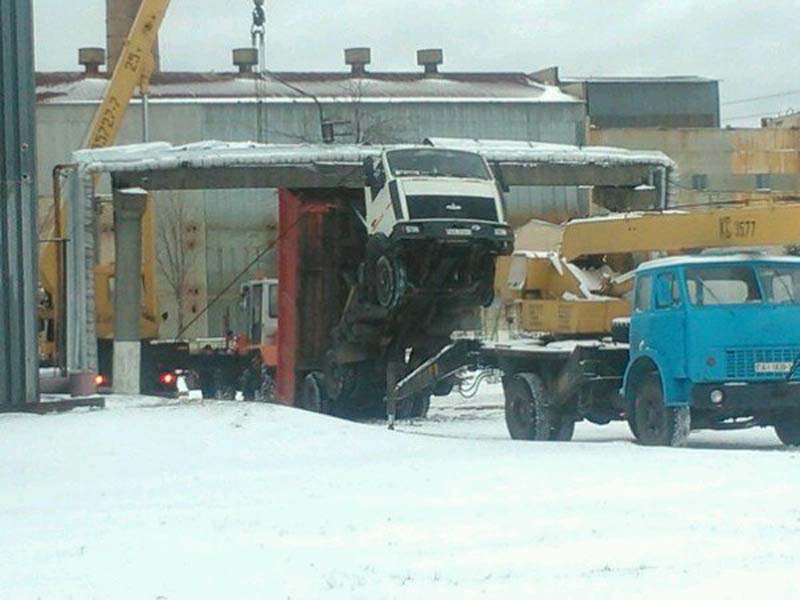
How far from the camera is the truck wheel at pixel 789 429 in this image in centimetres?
2212

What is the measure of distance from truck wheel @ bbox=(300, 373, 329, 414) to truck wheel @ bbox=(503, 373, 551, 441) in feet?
24.3

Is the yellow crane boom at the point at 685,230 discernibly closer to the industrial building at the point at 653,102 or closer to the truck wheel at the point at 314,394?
the truck wheel at the point at 314,394

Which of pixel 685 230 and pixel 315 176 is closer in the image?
pixel 685 230

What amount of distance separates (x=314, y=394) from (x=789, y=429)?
12013mm

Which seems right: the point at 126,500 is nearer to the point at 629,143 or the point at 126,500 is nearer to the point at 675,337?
the point at 675,337

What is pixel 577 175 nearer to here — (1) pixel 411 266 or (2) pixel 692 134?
(1) pixel 411 266

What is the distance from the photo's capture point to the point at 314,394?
32.6 m

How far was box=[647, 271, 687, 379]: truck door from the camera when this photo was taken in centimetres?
2130

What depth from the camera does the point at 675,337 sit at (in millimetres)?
21406

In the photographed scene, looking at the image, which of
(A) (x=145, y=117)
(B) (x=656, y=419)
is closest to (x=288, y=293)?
(B) (x=656, y=419)

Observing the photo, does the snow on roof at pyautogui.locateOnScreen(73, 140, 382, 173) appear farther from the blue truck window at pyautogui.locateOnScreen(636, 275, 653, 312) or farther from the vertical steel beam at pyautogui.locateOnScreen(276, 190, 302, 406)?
the blue truck window at pyautogui.locateOnScreen(636, 275, 653, 312)

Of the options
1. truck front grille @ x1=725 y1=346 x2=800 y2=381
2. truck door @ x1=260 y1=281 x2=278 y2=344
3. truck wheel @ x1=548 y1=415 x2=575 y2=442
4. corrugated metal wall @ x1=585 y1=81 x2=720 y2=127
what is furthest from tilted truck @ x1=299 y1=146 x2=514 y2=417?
corrugated metal wall @ x1=585 y1=81 x2=720 y2=127

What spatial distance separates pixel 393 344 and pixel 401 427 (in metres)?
3.41

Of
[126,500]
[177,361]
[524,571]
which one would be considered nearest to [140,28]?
[177,361]
